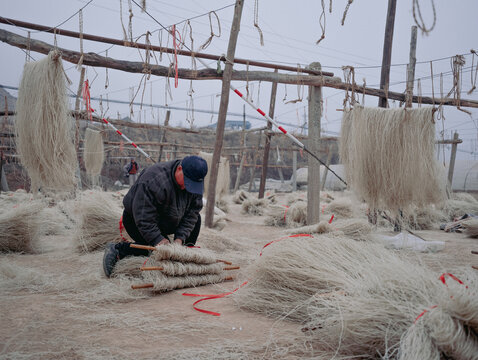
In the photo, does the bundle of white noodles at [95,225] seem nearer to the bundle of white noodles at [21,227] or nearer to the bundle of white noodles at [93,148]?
the bundle of white noodles at [21,227]

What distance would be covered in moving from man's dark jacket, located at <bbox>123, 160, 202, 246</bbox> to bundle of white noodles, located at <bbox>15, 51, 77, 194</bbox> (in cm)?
108

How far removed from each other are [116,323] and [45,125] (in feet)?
8.34

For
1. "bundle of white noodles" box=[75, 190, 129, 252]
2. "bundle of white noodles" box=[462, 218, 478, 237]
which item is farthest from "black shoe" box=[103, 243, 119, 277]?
"bundle of white noodles" box=[462, 218, 478, 237]

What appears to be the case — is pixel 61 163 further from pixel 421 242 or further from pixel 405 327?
pixel 421 242

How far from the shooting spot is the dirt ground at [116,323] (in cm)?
182

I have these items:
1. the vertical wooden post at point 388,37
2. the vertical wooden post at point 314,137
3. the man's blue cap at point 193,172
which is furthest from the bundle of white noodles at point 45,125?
the vertical wooden post at point 388,37

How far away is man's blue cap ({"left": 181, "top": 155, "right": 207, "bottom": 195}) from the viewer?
3158 millimetres

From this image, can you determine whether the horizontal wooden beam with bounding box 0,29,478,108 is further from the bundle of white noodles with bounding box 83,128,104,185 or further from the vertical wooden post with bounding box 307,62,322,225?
the bundle of white noodles with bounding box 83,128,104,185

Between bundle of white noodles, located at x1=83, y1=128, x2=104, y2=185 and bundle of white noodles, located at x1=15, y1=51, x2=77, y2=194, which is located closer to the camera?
bundle of white noodles, located at x1=15, y1=51, x2=77, y2=194

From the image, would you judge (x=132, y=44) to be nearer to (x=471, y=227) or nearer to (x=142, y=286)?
(x=142, y=286)

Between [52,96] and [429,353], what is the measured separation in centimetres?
402

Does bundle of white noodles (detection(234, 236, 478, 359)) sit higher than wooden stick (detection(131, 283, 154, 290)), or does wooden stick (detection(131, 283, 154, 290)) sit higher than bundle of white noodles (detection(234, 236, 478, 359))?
bundle of white noodles (detection(234, 236, 478, 359))

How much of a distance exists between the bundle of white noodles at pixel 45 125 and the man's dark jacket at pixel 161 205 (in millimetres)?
1082

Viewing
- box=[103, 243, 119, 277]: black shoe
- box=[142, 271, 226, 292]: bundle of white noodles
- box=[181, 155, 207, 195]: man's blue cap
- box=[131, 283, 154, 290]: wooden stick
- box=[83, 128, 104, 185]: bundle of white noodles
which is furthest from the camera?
box=[83, 128, 104, 185]: bundle of white noodles
